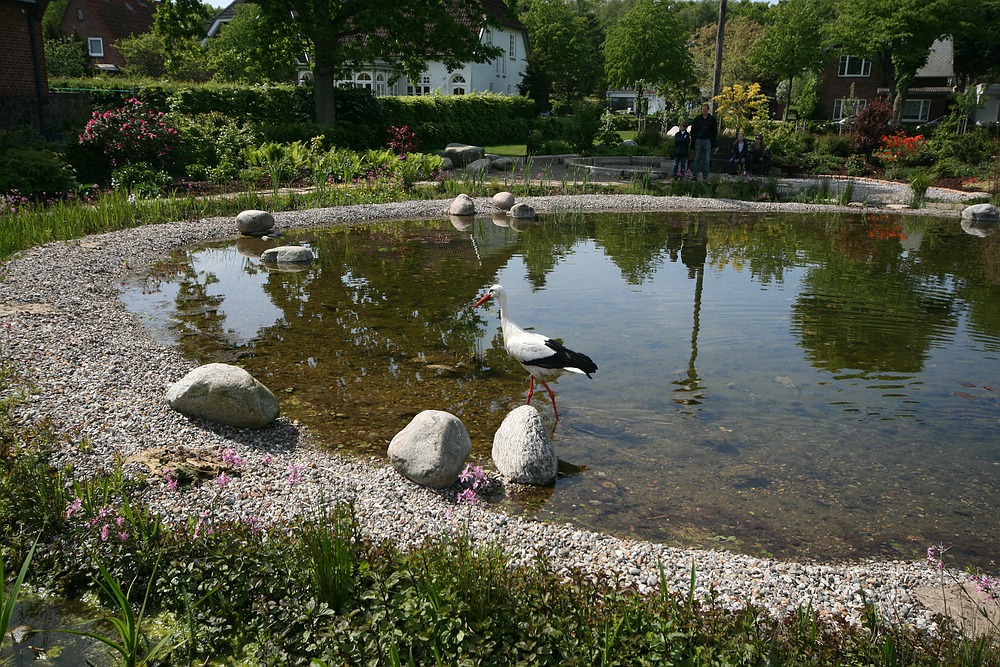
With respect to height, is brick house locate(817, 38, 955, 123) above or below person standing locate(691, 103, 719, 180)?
above

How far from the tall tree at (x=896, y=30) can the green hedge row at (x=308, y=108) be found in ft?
76.8

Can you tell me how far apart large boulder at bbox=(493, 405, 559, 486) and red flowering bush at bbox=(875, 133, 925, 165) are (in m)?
25.2

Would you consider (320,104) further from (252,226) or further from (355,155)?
(252,226)

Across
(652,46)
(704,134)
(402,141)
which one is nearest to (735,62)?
(652,46)

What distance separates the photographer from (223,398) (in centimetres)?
640

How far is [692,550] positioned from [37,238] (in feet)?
41.5

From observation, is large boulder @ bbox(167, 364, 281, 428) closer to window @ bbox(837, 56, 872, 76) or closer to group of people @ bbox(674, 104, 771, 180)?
group of people @ bbox(674, 104, 771, 180)

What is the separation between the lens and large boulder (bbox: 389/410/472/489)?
5.63 m

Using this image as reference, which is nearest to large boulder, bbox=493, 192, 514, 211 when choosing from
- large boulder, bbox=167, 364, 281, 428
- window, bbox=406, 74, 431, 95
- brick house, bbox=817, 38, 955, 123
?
large boulder, bbox=167, 364, 281, 428

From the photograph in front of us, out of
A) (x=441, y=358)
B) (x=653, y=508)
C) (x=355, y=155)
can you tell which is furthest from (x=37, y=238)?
(x=653, y=508)

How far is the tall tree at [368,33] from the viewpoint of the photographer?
24000mm

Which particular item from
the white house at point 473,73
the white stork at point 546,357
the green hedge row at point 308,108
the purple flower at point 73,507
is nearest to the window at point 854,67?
the white house at point 473,73

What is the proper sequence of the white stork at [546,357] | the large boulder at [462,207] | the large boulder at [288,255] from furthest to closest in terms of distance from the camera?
the large boulder at [462,207]
the large boulder at [288,255]
the white stork at [546,357]

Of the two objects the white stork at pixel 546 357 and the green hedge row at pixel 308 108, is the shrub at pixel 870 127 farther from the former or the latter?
the white stork at pixel 546 357
